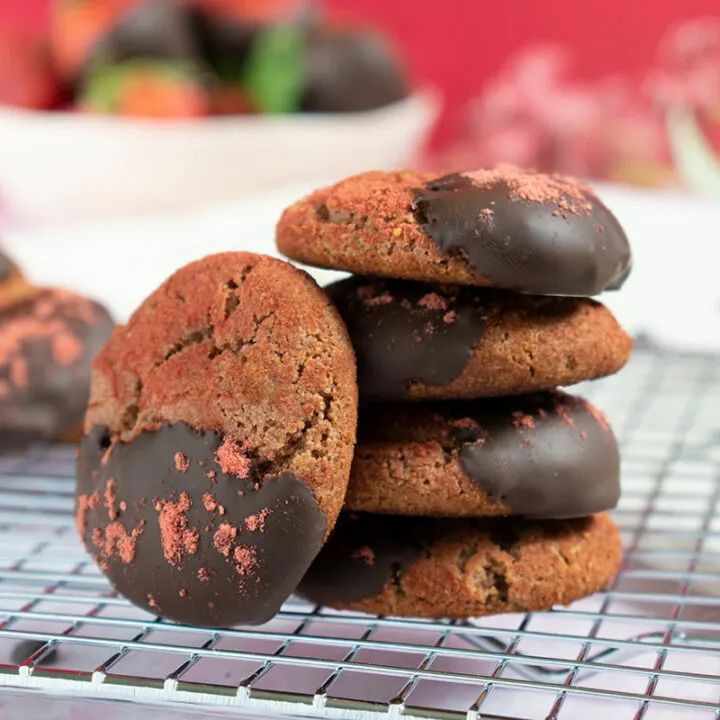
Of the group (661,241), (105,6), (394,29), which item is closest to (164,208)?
(105,6)

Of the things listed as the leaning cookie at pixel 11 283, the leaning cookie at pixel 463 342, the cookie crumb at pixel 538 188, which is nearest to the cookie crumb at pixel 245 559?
the leaning cookie at pixel 463 342

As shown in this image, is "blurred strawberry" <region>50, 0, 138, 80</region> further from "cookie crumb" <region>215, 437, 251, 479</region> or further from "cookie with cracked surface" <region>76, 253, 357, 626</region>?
"cookie crumb" <region>215, 437, 251, 479</region>

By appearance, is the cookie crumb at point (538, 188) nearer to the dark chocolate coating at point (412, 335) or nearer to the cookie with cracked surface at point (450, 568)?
the dark chocolate coating at point (412, 335)

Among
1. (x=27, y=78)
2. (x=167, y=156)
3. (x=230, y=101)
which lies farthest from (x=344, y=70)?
(x=27, y=78)

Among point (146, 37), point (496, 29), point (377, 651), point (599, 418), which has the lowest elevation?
point (377, 651)

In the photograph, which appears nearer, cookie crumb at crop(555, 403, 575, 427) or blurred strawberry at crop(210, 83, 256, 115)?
cookie crumb at crop(555, 403, 575, 427)

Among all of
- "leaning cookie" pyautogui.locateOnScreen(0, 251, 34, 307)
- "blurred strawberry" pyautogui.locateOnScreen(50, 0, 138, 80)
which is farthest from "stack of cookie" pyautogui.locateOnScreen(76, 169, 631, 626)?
"blurred strawberry" pyautogui.locateOnScreen(50, 0, 138, 80)

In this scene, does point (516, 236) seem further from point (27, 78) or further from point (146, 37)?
point (27, 78)
